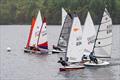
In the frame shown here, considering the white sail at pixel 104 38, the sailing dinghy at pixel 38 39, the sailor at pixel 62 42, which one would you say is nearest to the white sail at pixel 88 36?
the white sail at pixel 104 38

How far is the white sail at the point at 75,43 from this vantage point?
7006 cm

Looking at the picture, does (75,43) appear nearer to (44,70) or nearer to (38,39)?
(44,70)

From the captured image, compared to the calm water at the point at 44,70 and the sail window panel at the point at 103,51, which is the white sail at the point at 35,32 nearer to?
the calm water at the point at 44,70

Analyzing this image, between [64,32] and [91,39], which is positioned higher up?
[64,32]

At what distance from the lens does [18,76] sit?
227 ft

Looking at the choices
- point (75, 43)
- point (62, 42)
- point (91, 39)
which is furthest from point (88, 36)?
point (62, 42)

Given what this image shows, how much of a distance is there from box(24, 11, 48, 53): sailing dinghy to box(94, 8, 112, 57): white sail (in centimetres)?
1825

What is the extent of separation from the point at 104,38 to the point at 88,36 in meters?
2.35

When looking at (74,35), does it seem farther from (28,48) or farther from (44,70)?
(28,48)

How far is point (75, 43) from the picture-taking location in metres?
71.1

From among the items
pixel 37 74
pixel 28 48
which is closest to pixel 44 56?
Result: pixel 28 48

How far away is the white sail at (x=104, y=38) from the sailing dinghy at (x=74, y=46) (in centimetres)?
708

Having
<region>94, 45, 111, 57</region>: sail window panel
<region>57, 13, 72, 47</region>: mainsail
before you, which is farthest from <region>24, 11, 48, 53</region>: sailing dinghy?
<region>94, 45, 111, 57</region>: sail window panel

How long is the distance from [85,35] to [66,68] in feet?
31.2
